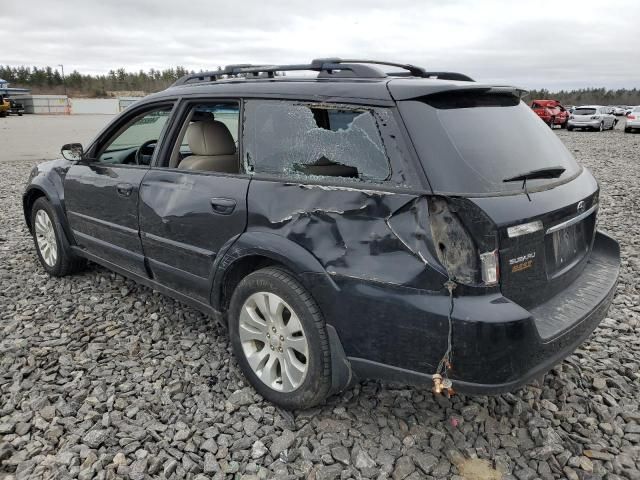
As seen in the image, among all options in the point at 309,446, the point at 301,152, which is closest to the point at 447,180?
the point at 301,152

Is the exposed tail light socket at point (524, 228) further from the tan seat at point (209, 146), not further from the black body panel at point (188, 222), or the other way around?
the tan seat at point (209, 146)

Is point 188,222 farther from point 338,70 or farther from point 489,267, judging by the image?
point 489,267

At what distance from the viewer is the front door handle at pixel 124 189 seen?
355 cm

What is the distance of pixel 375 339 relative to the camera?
2.31 metres

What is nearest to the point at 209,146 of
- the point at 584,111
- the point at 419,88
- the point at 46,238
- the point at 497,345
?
the point at 419,88

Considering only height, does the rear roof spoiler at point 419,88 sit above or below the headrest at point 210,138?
above

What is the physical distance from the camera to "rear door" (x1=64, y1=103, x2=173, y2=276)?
3598 mm

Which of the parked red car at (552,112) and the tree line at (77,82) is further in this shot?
the tree line at (77,82)

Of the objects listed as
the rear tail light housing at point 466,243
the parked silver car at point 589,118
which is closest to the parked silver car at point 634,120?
the parked silver car at point 589,118

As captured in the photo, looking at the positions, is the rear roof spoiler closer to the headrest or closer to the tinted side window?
the headrest

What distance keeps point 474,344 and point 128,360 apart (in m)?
2.23

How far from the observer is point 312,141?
104 inches

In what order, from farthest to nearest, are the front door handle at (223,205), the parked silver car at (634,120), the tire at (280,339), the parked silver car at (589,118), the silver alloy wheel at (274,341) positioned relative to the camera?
the parked silver car at (589,118), the parked silver car at (634,120), the front door handle at (223,205), the silver alloy wheel at (274,341), the tire at (280,339)

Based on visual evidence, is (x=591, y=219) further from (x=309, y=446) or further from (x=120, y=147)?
(x=120, y=147)
